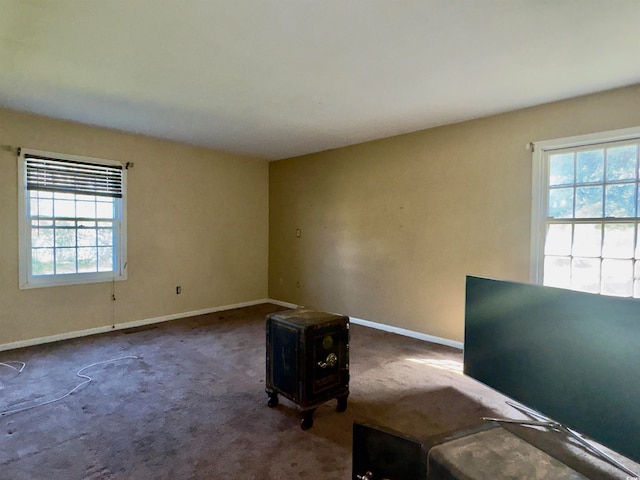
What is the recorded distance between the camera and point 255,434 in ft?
7.42

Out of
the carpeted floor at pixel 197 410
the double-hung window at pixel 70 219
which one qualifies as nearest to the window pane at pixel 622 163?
the carpeted floor at pixel 197 410

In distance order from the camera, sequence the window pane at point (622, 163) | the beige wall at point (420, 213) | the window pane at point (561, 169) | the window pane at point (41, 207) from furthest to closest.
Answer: the window pane at point (41, 207) → the beige wall at point (420, 213) → the window pane at point (561, 169) → the window pane at point (622, 163)

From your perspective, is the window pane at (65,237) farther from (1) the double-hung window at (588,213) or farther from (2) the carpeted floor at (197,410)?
(1) the double-hung window at (588,213)

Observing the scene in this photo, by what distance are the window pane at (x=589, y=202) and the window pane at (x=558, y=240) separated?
17 centimetres

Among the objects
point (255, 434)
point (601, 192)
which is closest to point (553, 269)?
point (601, 192)

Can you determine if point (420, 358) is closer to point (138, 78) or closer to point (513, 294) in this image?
point (513, 294)

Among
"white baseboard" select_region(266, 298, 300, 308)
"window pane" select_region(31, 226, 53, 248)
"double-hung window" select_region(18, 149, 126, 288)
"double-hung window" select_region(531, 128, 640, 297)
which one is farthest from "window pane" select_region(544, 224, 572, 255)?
"window pane" select_region(31, 226, 53, 248)

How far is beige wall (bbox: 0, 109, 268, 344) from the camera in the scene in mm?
3797

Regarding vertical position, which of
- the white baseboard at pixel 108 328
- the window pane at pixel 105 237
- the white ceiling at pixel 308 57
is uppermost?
the white ceiling at pixel 308 57

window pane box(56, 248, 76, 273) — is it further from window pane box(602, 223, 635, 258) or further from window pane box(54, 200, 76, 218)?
window pane box(602, 223, 635, 258)

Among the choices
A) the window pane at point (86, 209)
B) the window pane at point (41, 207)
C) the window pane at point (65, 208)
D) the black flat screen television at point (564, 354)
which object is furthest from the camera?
the window pane at point (86, 209)

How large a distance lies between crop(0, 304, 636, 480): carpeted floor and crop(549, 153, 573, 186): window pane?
6.44 ft

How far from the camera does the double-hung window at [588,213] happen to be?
295 centimetres

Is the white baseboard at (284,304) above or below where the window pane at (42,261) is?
below
